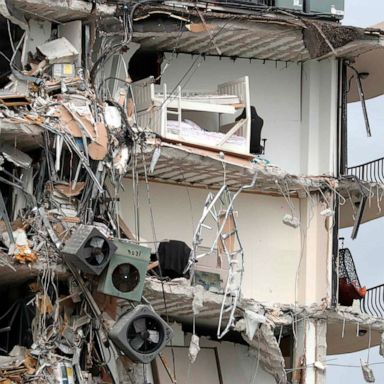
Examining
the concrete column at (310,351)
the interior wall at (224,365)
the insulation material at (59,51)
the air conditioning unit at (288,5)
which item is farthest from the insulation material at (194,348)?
the air conditioning unit at (288,5)

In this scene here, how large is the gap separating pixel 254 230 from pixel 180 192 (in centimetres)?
159

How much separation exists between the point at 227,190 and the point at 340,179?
223 centimetres

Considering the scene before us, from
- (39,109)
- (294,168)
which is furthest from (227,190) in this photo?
(39,109)

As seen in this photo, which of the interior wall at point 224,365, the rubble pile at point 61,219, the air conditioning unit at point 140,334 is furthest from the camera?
the interior wall at point 224,365

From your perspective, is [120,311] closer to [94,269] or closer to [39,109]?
[94,269]

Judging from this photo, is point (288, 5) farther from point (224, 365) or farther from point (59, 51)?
point (224, 365)

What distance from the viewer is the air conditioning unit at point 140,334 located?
3023 centimetres

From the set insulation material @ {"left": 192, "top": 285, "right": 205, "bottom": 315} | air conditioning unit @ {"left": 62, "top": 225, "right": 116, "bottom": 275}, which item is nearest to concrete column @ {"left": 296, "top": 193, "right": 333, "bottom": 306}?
insulation material @ {"left": 192, "top": 285, "right": 205, "bottom": 315}

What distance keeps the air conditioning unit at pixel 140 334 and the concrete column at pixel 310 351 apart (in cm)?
412

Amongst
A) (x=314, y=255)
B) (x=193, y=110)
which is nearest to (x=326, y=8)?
(x=193, y=110)

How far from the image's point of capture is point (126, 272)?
101ft

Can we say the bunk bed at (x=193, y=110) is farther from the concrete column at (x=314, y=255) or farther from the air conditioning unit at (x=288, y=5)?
the concrete column at (x=314, y=255)

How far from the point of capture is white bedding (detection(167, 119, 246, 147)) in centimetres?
3300

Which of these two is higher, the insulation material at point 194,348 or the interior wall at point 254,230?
the interior wall at point 254,230
